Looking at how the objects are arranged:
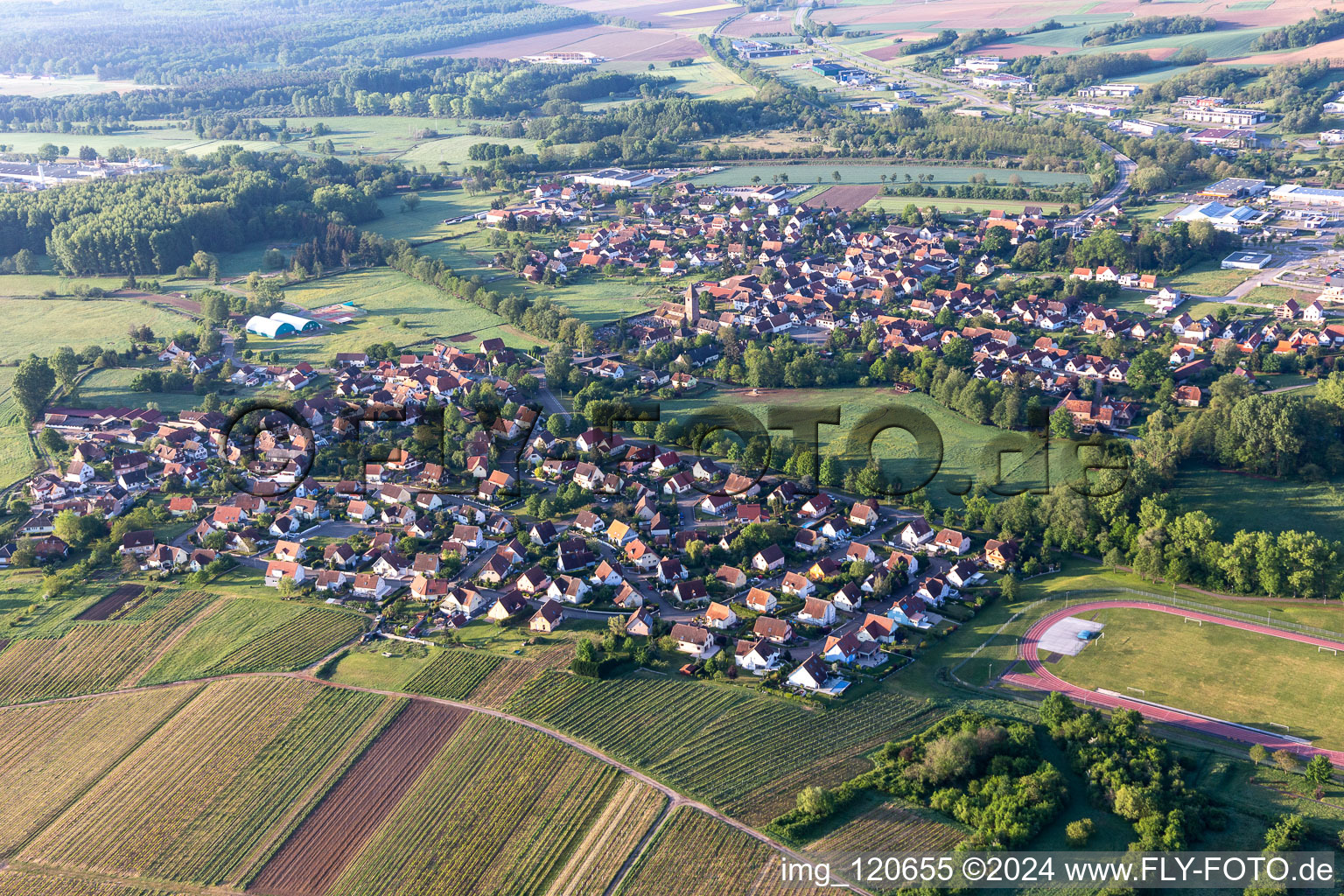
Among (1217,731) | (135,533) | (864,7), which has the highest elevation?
(864,7)

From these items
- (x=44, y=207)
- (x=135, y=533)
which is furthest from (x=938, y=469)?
(x=44, y=207)

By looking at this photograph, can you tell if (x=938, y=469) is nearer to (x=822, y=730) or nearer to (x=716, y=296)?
(x=822, y=730)

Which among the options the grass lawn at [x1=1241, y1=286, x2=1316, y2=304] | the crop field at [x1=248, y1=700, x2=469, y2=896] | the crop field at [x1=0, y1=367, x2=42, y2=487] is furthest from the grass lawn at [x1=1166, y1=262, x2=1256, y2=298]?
the crop field at [x1=0, y1=367, x2=42, y2=487]

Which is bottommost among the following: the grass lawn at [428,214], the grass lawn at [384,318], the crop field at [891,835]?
the crop field at [891,835]

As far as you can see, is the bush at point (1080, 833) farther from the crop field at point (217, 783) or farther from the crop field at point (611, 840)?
the crop field at point (217, 783)

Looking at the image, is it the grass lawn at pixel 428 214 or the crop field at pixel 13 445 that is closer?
the crop field at pixel 13 445

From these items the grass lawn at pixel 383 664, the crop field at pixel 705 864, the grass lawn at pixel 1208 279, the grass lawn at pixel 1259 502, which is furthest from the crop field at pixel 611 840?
the grass lawn at pixel 1208 279
